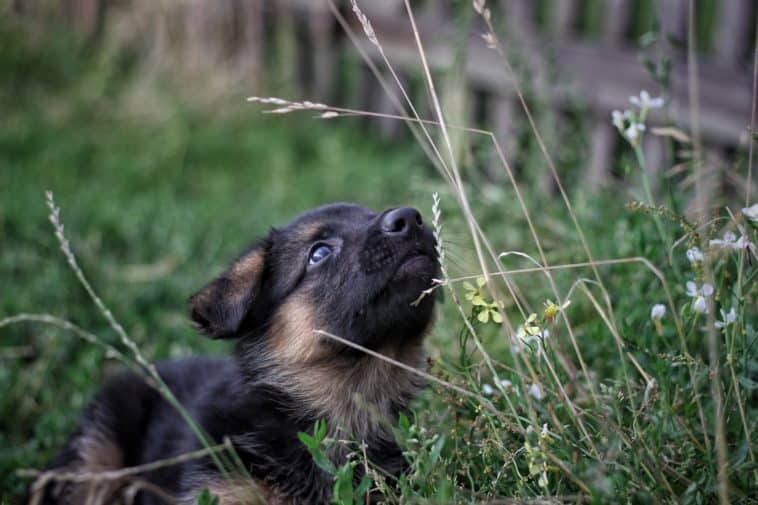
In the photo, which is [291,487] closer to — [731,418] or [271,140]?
[731,418]

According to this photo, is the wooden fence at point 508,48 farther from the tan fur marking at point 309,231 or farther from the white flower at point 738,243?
the tan fur marking at point 309,231

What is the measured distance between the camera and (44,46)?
9344 mm

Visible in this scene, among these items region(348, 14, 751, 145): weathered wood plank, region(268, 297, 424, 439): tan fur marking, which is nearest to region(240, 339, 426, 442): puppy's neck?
region(268, 297, 424, 439): tan fur marking

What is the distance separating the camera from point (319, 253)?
346 cm

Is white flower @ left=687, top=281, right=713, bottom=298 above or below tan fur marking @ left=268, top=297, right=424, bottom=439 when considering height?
above

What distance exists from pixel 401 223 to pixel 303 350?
0.63 meters

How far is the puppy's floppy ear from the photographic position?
329 centimetres

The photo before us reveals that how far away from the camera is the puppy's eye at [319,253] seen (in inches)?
135

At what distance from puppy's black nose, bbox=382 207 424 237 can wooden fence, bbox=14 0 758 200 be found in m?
1.22

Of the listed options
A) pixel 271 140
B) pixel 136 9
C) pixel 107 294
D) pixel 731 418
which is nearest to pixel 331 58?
pixel 271 140

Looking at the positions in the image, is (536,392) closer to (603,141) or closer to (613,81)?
(613,81)

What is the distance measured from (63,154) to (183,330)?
10.9ft

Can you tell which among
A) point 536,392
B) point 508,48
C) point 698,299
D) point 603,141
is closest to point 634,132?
point 698,299

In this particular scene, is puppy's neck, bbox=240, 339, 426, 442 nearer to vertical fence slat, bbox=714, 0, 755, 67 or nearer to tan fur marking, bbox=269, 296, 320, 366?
tan fur marking, bbox=269, 296, 320, 366
